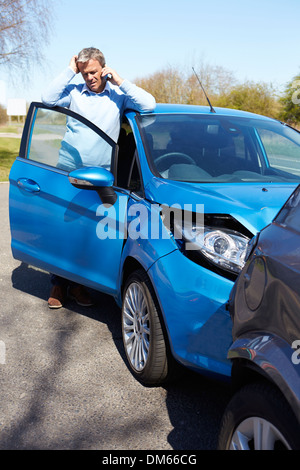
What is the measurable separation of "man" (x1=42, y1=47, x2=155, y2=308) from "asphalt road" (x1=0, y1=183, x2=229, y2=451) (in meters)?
0.53

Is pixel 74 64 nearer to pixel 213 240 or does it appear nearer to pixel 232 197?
pixel 232 197

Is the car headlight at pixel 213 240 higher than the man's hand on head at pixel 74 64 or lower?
lower

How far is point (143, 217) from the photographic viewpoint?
329 centimetres

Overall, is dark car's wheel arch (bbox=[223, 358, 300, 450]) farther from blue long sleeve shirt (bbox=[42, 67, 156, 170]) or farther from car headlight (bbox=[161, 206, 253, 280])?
blue long sleeve shirt (bbox=[42, 67, 156, 170])

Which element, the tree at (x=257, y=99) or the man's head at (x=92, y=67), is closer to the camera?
the man's head at (x=92, y=67)

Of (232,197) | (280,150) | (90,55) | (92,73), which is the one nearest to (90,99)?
(92,73)

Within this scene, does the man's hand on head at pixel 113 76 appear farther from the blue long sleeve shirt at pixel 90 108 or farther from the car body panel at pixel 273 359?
the car body panel at pixel 273 359

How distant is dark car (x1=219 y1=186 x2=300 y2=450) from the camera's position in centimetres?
168

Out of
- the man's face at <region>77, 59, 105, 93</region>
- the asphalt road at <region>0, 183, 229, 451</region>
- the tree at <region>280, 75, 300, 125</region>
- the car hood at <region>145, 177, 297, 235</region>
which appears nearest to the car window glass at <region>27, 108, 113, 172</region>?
the man's face at <region>77, 59, 105, 93</region>

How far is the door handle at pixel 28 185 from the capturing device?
4.28 m

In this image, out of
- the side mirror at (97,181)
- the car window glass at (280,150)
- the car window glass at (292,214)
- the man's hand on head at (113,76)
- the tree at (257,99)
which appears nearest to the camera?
the car window glass at (292,214)

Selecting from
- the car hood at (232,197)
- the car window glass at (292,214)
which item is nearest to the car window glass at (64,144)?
the car hood at (232,197)

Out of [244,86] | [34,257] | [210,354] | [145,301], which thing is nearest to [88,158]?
[34,257]

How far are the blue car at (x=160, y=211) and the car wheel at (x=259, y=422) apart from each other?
2.05 ft
